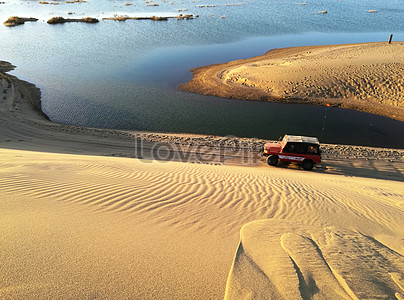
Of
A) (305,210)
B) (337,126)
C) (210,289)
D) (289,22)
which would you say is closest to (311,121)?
(337,126)

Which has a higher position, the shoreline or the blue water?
the blue water

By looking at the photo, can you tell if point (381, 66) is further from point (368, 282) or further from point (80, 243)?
point (80, 243)

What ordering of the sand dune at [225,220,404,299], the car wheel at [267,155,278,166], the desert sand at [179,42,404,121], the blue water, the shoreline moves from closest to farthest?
the sand dune at [225,220,404,299], the car wheel at [267,155,278,166], the shoreline, the blue water, the desert sand at [179,42,404,121]

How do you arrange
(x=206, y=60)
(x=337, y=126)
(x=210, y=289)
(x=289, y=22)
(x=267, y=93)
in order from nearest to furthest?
(x=210, y=289)
(x=337, y=126)
(x=267, y=93)
(x=206, y=60)
(x=289, y=22)

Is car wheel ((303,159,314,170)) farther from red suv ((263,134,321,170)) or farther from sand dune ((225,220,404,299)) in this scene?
sand dune ((225,220,404,299))

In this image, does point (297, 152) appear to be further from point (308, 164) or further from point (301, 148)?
point (308, 164)

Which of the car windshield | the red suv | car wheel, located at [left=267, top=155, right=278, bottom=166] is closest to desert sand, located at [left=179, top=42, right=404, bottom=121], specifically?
the red suv

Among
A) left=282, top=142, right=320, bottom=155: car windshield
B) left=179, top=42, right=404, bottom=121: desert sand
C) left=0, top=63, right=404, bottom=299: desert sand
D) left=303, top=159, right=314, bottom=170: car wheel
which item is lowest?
left=303, top=159, right=314, bottom=170: car wheel

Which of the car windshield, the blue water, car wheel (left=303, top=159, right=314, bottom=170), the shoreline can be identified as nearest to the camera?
the car windshield
